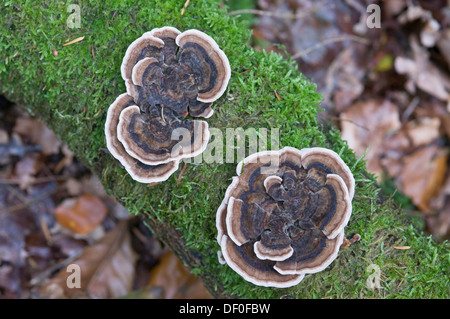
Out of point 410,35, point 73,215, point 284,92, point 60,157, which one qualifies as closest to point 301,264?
point 284,92

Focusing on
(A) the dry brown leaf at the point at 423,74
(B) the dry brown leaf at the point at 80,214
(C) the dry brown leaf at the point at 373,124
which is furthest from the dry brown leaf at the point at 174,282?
(A) the dry brown leaf at the point at 423,74

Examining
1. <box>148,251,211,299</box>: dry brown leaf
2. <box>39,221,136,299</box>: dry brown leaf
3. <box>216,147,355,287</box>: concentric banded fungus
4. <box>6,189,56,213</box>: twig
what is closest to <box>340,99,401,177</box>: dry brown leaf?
<box>216,147,355,287</box>: concentric banded fungus

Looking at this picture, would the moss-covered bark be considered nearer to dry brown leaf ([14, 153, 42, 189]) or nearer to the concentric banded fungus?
A: the concentric banded fungus

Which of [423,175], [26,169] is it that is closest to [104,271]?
[26,169]

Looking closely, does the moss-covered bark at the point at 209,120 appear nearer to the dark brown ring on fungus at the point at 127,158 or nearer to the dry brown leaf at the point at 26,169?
the dark brown ring on fungus at the point at 127,158

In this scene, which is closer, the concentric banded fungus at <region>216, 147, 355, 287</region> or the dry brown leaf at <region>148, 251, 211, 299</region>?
the concentric banded fungus at <region>216, 147, 355, 287</region>

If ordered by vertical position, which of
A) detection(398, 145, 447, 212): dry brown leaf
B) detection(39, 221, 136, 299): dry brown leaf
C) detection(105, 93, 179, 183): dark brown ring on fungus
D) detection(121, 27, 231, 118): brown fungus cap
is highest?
detection(121, 27, 231, 118): brown fungus cap
